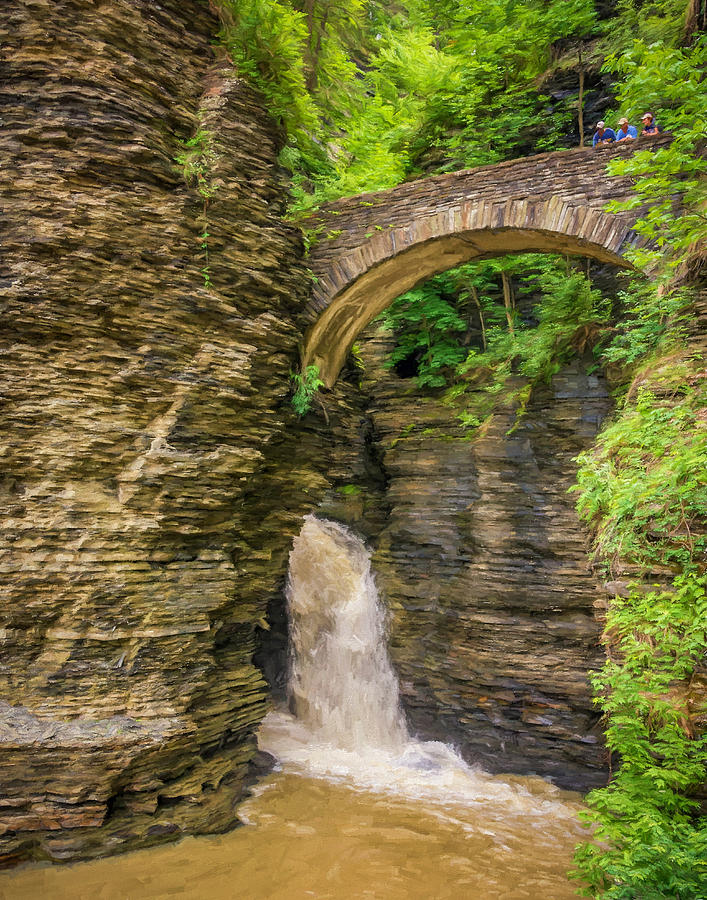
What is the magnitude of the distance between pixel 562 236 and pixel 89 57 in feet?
19.8

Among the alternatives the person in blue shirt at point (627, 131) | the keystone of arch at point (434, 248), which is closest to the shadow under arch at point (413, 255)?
the keystone of arch at point (434, 248)

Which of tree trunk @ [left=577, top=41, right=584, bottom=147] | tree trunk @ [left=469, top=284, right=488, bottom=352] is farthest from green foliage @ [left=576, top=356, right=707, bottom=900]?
tree trunk @ [left=577, top=41, right=584, bottom=147]

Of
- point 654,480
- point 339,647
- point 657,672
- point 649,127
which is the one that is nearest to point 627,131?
point 649,127

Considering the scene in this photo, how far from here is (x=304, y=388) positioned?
8.46 metres

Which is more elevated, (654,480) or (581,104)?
(581,104)

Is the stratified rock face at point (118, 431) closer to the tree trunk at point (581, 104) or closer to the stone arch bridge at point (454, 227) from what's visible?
the stone arch bridge at point (454, 227)

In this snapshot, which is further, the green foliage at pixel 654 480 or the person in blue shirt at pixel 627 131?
the person in blue shirt at pixel 627 131

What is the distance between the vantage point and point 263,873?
19.2 feet

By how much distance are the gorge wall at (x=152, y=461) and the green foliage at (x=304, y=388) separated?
10.2 inches

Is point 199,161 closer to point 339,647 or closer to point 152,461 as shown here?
point 152,461

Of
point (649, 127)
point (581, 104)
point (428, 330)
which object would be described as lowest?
point (428, 330)

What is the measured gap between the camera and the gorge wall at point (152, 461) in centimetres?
596

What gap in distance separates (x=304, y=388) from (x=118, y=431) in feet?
9.28

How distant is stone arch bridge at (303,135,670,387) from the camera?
296 inches
